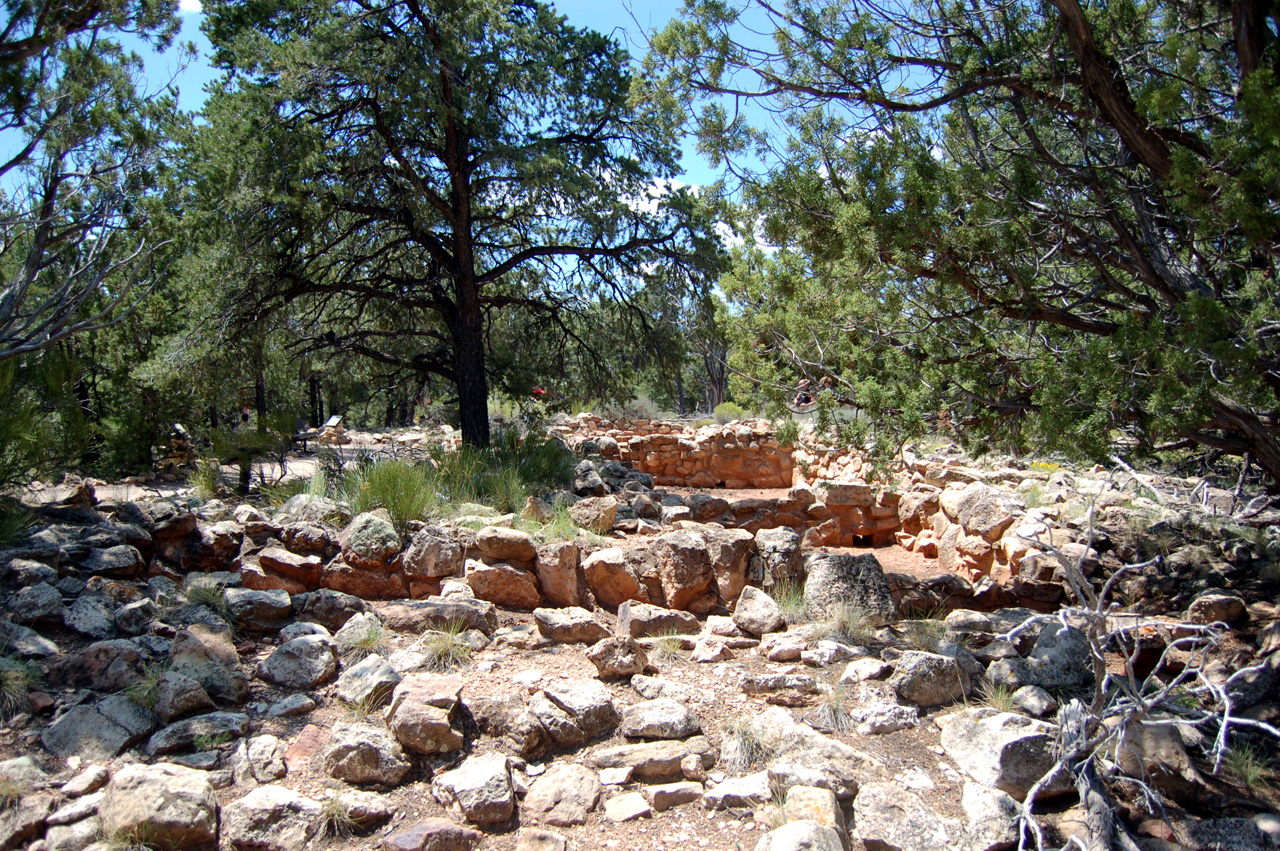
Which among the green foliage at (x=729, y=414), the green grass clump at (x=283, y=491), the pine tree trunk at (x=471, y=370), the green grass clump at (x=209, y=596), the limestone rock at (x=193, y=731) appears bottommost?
the limestone rock at (x=193, y=731)

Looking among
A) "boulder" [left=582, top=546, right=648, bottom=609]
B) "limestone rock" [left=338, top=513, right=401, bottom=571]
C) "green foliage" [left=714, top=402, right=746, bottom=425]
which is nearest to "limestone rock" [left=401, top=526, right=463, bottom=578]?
"limestone rock" [left=338, top=513, right=401, bottom=571]

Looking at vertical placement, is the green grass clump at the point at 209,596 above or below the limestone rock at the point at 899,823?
above

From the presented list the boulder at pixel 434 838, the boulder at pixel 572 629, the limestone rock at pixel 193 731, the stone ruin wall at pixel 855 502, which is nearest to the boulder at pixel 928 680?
the boulder at pixel 572 629

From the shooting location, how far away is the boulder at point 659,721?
4223 mm

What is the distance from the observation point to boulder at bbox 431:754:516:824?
354 cm

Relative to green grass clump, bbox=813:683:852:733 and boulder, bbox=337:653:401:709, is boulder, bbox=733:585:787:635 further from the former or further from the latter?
boulder, bbox=337:653:401:709

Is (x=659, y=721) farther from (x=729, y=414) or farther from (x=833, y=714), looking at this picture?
(x=729, y=414)

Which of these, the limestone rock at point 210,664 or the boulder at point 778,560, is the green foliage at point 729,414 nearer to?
the boulder at point 778,560

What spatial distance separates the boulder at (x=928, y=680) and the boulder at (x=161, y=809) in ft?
11.7

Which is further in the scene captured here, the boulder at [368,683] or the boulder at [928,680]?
the boulder at [928,680]

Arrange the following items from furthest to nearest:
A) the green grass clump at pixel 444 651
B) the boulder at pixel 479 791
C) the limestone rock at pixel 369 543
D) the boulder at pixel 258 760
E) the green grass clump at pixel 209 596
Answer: the limestone rock at pixel 369 543
the green grass clump at pixel 209 596
the green grass clump at pixel 444 651
the boulder at pixel 258 760
the boulder at pixel 479 791

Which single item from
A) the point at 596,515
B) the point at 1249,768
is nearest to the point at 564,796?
the point at 1249,768

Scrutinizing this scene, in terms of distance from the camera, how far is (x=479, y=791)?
3578mm

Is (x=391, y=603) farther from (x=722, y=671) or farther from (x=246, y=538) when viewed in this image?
(x=722, y=671)
